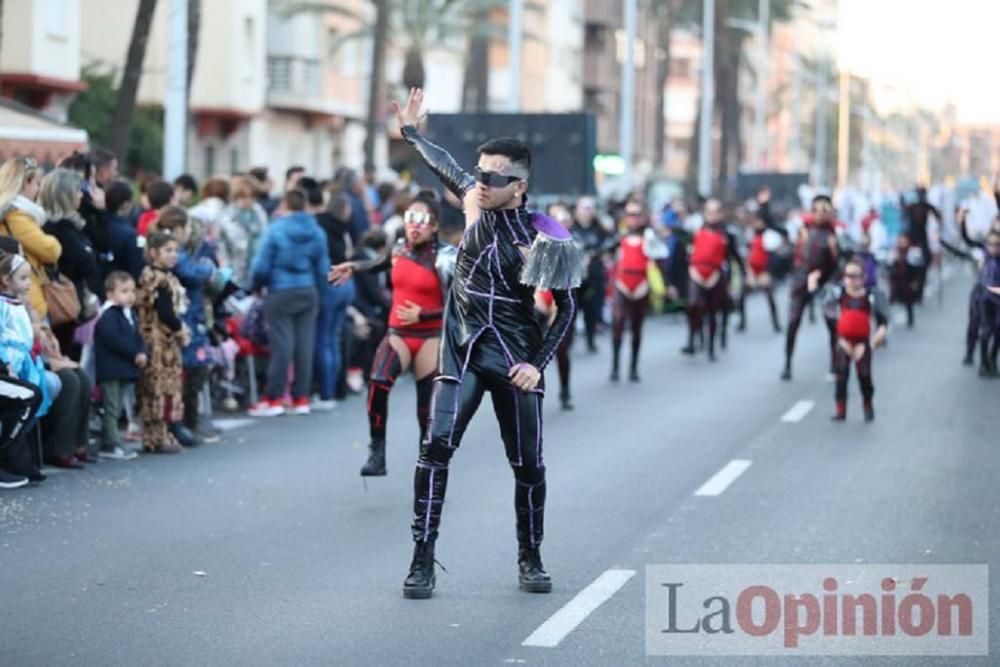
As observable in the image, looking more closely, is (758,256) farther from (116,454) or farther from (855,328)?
(116,454)

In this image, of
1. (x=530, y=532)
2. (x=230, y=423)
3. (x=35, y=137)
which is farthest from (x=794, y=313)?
(x=530, y=532)

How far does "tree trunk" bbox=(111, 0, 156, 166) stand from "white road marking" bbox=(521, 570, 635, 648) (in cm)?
1909

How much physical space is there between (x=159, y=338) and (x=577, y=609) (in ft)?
23.4

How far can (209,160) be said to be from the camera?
183 ft

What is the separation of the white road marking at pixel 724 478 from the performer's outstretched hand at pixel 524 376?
4.43 meters

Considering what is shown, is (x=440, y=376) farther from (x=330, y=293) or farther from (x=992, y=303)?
(x=992, y=303)

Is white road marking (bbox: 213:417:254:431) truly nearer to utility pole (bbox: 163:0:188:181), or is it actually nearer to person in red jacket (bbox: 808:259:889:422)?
person in red jacket (bbox: 808:259:889:422)

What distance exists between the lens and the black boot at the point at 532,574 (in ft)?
34.0

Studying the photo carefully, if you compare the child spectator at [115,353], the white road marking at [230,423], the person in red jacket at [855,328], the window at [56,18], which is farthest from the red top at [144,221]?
the window at [56,18]

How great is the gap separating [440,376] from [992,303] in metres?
15.2

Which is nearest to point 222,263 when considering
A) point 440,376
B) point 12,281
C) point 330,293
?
point 330,293

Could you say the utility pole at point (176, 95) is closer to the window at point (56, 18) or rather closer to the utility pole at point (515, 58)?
the window at point (56, 18)

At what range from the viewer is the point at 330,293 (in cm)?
2011

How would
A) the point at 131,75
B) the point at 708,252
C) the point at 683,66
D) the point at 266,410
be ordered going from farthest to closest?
1. the point at 683,66
2. the point at 131,75
3. the point at 708,252
4. the point at 266,410
